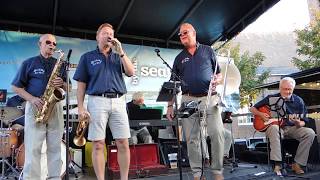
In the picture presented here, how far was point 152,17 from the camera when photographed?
276 inches

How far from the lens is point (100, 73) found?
3.56m

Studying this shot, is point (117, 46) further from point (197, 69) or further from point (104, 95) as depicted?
point (197, 69)

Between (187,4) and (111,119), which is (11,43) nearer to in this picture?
(187,4)

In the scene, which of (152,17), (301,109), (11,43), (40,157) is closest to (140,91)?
(152,17)

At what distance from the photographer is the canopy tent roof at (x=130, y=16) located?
6.30 metres

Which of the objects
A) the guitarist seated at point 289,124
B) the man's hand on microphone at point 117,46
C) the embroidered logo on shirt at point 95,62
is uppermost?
the man's hand on microphone at point 117,46

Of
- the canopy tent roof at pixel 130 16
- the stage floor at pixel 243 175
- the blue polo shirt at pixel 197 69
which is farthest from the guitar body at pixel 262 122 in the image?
the canopy tent roof at pixel 130 16

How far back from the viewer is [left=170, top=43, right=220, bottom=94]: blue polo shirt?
400cm

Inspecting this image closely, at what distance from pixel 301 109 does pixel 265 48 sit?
2839 cm

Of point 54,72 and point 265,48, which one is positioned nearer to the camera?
point 54,72

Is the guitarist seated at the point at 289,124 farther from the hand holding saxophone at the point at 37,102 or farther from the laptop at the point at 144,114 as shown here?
the hand holding saxophone at the point at 37,102

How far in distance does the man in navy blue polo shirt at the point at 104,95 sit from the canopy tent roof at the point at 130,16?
2918 millimetres

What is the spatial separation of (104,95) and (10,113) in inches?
102

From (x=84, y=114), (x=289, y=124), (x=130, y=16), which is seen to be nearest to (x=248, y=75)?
(x=130, y=16)
